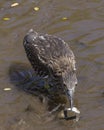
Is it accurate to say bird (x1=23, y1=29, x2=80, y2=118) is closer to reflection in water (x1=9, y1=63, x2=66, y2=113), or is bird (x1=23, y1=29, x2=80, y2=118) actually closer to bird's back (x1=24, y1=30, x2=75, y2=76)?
bird's back (x1=24, y1=30, x2=75, y2=76)

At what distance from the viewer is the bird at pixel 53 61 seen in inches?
324

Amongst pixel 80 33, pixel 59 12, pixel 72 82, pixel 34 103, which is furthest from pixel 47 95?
pixel 59 12

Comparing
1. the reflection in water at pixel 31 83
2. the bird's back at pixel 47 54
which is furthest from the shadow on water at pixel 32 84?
the bird's back at pixel 47 54

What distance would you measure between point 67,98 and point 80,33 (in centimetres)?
228

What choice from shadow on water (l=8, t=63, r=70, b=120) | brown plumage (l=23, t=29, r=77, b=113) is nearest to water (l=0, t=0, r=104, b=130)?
shadow on water (l=8, t=63, r=70, b=120)

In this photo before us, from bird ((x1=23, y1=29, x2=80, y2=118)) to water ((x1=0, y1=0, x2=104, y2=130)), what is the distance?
0.39m

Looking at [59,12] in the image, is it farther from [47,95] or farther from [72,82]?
[72,82]

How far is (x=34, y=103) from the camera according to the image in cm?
887

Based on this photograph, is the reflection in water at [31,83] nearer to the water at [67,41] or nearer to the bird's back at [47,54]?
the water at [67,41]

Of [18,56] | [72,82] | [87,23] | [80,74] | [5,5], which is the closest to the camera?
[72,82]

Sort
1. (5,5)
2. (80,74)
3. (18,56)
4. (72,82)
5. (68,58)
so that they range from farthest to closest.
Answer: (5,5), (18,56), (80,74), (68,58), (72,82)

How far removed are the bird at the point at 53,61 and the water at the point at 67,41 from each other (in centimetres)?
39

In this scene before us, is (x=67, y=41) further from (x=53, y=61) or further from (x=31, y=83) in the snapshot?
(x=53, y=61)

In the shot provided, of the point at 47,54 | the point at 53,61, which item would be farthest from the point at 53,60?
the point at 47,54
